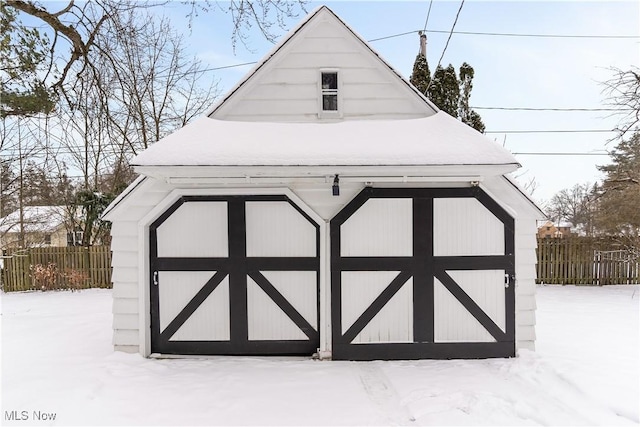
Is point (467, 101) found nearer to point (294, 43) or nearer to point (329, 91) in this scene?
point (329, 91)

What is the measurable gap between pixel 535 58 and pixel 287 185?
1239 centimetres

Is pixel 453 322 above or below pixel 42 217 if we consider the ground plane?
below

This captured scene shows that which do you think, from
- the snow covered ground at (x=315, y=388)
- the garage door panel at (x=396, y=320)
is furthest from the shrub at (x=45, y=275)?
the garage door panel at (x=396, y=320)

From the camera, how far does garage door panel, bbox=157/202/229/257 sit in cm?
489

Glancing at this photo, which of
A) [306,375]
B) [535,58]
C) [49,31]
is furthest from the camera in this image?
[535,58]

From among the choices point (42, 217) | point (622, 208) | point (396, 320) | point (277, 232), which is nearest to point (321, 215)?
point (277, 232)

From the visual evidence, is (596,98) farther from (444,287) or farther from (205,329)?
(205,329)

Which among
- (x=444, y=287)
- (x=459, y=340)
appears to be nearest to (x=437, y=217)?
(x=444, y=287)

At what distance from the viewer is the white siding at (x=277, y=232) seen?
16.0 feet

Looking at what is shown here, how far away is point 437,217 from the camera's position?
191 inches

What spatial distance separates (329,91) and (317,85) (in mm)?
211

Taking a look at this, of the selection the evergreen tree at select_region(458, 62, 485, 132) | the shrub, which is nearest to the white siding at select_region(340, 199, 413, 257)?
the evergreen tree at select_region(458, 62, 485, 132)

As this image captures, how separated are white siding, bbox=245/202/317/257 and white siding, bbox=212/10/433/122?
1.51m

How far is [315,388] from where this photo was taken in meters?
3.94
